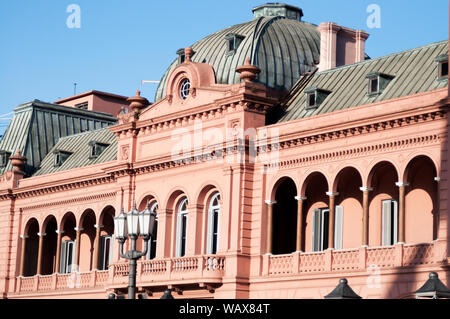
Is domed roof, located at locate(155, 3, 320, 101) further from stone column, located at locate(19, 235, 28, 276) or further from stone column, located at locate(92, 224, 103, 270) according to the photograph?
stone column, located at locate(19, 235, 28, 276)

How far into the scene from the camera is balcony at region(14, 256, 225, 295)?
41.8 m

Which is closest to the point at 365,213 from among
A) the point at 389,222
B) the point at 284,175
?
the point at 389,222

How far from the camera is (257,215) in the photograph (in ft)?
137

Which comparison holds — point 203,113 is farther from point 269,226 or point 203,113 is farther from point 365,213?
point 365,213

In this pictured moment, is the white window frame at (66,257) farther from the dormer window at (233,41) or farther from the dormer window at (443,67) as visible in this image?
the dormer window at (443,67)

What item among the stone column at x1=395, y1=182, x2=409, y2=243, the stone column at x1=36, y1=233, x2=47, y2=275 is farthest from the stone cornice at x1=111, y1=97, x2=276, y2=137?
the stone column at x1=36, y1=233, x2=47, y2=275

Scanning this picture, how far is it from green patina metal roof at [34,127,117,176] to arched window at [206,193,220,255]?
32.5ft

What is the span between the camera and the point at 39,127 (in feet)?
203

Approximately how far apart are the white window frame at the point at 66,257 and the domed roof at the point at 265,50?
37.8 feet

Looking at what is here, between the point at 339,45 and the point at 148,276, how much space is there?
13.2 m

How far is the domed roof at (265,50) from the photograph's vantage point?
149ft
